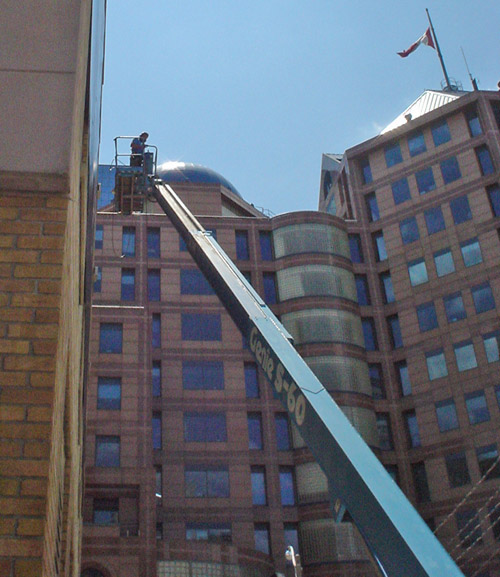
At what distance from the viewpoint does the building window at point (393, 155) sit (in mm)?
53125

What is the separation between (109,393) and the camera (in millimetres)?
39562

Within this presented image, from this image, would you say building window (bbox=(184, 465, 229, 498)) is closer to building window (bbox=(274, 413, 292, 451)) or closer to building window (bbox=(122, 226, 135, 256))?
building window (bbox=(274, 413, 292, 451))

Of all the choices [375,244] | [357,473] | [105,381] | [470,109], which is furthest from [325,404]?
[470,109]

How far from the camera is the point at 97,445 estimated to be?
3762 cm

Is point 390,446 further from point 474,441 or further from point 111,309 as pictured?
point 111,309

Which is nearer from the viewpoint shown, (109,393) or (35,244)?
(35,244)

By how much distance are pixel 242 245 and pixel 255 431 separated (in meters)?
13.9

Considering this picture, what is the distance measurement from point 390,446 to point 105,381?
60.2ft

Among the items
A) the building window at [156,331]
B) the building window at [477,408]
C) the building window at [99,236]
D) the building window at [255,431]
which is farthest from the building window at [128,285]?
the building window at [477,408]

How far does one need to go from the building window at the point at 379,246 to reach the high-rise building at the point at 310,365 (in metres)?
0.15

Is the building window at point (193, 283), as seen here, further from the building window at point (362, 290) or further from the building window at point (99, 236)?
the building window at point (362, 290)

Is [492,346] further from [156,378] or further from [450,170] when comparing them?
[156,378]

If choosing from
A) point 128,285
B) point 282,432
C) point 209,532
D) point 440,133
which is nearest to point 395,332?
point 282,432

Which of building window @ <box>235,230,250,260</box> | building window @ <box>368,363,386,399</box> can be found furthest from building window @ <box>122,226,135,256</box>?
building window @ <box>368,363,386,399</box>
